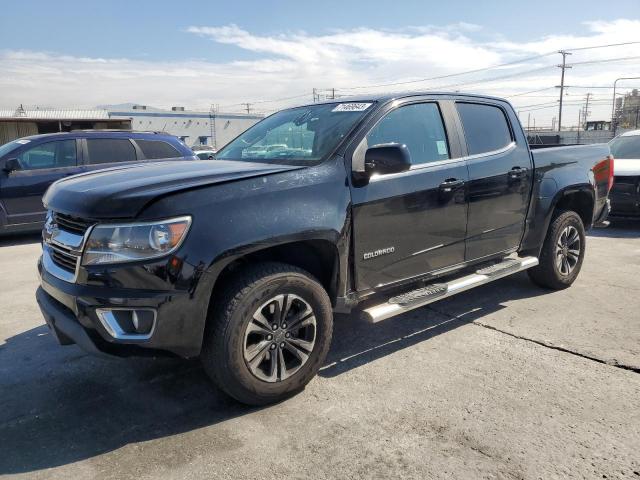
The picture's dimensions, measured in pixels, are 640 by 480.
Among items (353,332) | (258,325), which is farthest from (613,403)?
(258,325)

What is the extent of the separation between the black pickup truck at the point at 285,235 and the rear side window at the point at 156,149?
205 inches

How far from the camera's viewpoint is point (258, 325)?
3010 millimetres

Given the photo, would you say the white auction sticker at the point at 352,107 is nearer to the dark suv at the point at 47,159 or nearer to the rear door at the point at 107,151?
the dark suv at the point at 47,159

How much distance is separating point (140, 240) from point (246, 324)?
0.74 m

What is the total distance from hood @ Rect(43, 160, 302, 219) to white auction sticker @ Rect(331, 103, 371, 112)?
0.79m

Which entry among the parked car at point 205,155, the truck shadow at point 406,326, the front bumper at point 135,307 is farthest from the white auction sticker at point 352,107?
the front bumper at point 135,307

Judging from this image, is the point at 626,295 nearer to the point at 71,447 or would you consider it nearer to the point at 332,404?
the point at 332,404

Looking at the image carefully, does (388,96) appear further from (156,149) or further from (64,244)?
(156,149)

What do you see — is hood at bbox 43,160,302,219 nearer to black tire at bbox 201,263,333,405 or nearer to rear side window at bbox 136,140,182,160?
black tire at bbox 201,263,333,405

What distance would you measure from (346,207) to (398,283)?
2.64 feet

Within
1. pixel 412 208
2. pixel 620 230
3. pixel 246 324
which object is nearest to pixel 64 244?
pixel 246 324

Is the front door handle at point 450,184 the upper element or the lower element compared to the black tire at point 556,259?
upper

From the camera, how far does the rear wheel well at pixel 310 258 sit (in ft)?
10.4

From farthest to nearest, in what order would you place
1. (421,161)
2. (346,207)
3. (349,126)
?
(421,161) < (349,126) < (346,207)
